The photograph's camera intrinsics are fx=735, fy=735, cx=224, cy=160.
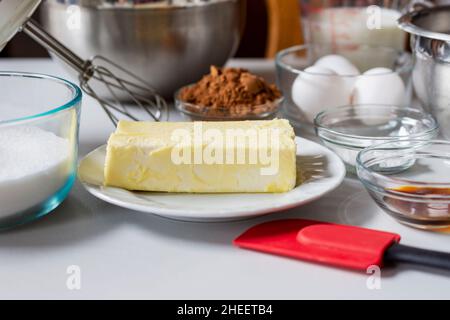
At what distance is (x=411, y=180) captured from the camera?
657mm

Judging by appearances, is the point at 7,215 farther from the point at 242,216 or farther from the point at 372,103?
the point at 372,103

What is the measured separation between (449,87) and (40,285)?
0.50 meters

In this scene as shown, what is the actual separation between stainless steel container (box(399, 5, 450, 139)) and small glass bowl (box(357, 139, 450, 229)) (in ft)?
0.28

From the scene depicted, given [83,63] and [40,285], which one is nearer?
[40,285]

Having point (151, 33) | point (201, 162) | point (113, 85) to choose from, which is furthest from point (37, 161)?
point (151, 33)

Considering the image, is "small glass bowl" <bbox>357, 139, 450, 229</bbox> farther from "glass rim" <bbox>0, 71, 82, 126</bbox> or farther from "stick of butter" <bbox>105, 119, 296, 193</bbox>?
"glass rim" <bbox>0, 71, 82, 126</bbox>

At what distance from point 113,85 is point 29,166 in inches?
10.5

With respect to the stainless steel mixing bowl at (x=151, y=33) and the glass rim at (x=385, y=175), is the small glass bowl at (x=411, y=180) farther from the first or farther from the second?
the stainless steel mixing bowl at (x=151, y=33)

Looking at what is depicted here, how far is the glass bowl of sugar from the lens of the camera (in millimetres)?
635

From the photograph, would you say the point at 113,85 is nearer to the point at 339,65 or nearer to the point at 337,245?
the point at 339,65

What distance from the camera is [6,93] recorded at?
0.79 metres

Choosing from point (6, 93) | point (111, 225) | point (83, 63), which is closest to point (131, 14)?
point (83, 63)

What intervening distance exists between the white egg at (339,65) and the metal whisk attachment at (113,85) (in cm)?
22

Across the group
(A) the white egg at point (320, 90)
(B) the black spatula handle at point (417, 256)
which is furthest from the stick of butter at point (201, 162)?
(A) the white egg at point (320, 90)
